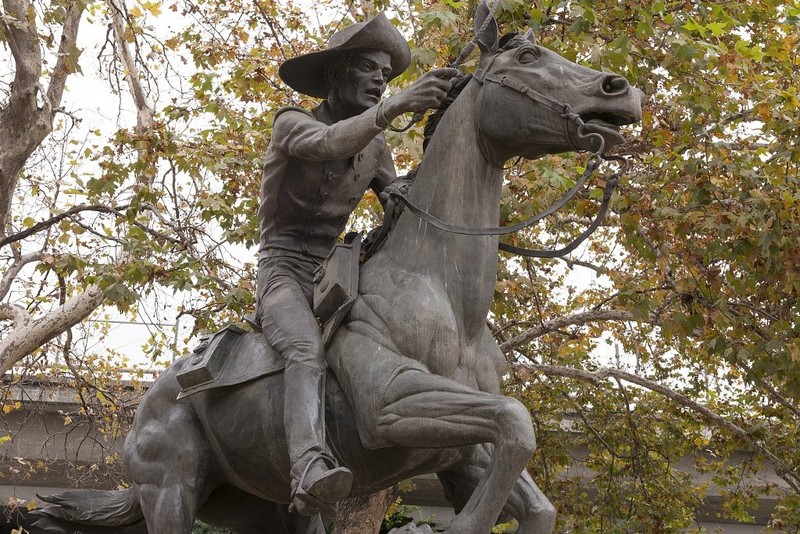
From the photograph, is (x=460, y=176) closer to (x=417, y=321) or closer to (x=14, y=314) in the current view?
(x=417, y=321)

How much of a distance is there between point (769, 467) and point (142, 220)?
995 cm

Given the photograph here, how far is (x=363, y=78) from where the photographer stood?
5.03 meters

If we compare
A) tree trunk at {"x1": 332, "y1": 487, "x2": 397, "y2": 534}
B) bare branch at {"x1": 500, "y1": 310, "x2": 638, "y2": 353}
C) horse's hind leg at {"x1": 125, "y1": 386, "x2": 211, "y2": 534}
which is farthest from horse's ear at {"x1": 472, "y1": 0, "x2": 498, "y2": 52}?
bare branch at {"x1": 500, "y1": 310, "x2": 638, "y2": 353}

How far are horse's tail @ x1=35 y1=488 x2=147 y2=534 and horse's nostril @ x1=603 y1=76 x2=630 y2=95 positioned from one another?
2892 mm

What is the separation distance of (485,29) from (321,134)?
0.79m

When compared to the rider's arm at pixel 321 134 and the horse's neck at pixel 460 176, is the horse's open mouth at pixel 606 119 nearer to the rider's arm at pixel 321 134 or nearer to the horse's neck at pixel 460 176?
the horse's neck at pixel 460 176

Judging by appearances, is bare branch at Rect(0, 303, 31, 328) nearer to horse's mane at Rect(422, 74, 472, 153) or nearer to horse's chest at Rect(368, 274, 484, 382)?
horse's mane at Rect(422, 74, 472, 153)

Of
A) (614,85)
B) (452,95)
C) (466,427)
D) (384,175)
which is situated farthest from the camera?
(384,175)

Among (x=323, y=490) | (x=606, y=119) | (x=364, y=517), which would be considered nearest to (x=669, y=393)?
(x=364, y=517)

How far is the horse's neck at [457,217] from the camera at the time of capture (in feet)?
14.8

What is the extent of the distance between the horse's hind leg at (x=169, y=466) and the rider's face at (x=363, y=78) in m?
1.55

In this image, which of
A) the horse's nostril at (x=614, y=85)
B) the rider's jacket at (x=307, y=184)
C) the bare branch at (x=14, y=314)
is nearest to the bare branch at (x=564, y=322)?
the bare branch at (x=14, y=314)

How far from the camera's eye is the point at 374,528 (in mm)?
9656

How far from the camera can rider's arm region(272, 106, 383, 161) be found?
4.47 metres
